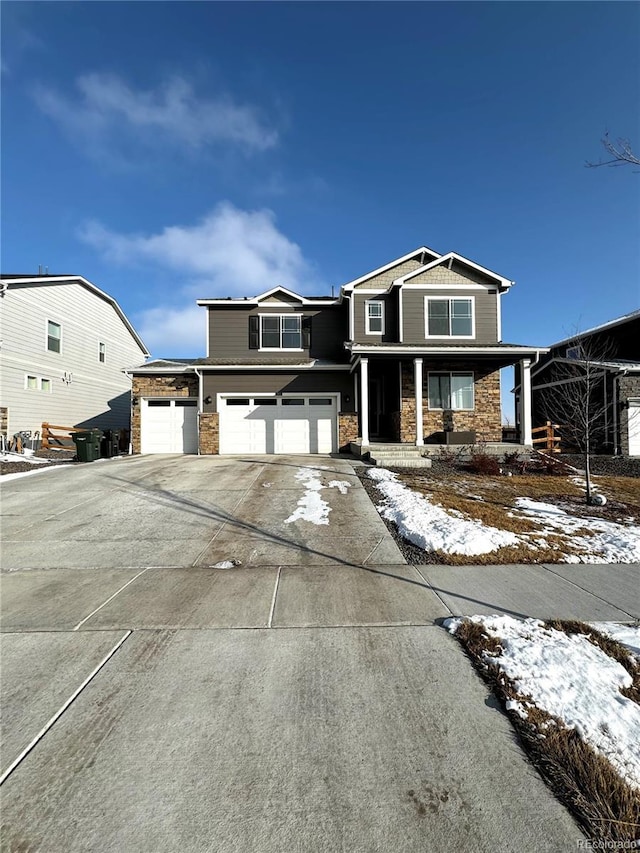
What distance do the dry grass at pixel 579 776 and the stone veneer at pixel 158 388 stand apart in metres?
14.2

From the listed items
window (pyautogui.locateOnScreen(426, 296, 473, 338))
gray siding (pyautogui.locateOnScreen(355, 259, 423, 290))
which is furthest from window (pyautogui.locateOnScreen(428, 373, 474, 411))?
gray siding (pyautogui.locateOnScreen(355, 259, 423, 290))

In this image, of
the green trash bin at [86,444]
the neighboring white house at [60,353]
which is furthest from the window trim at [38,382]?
the green trash bin at [86,444]

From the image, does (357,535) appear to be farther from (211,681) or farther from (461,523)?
(211,681)

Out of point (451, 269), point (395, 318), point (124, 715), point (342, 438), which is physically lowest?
point (124, 715)

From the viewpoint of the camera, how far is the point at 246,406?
14312 millimetres

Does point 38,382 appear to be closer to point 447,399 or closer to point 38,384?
point 38,384

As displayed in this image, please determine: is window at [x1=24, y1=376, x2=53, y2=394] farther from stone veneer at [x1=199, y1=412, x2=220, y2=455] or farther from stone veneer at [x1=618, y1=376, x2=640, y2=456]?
stone veneer at [x1=618, y1=376, x2=640, y2=456]

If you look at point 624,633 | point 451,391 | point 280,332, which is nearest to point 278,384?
point 280,332

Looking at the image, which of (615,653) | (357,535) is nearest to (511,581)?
(615,653)

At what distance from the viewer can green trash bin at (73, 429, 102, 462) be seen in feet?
39.2

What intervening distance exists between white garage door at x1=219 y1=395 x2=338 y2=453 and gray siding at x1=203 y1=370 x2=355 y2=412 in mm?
295

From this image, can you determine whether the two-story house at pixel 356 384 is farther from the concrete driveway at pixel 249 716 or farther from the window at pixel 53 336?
the concrete driveway at pixel 249 716

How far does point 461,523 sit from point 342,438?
28.5 ft

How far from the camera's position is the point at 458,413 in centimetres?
1399
